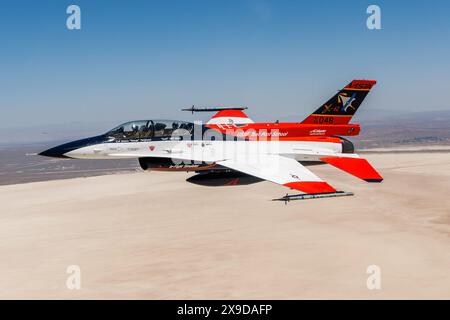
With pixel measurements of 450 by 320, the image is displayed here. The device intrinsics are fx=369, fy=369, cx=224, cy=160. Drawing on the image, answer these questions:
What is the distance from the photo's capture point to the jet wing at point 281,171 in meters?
12.6

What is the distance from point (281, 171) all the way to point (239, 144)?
503 centimetres

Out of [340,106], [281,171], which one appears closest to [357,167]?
[281,171]

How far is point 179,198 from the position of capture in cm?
1708

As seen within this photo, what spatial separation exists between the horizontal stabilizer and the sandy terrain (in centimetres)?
110

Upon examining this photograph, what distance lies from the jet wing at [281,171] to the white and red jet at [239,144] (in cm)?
5

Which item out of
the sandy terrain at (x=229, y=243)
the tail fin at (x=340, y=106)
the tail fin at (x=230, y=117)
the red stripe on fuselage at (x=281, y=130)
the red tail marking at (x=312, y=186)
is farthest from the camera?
the tail fin at (x=230, y=117)

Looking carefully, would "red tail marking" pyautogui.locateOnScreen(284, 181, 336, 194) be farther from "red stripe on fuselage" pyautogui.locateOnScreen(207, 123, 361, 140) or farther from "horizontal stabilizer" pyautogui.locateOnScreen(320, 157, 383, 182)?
"red stripe on fuselage" pyautogui.locateOnScreen(207, 123, 361, 140)

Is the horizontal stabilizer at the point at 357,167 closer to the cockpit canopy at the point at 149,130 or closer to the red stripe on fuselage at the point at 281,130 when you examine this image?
the red stripe on fuselage at the point at 281,130

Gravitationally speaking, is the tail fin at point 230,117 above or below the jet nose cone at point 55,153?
above

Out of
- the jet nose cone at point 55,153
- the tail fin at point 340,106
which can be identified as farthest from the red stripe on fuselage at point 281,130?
→ the jet nose cone at point 55,153

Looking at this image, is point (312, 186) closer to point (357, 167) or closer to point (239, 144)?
point (357, 167)

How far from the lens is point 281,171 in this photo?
14.5 metres
